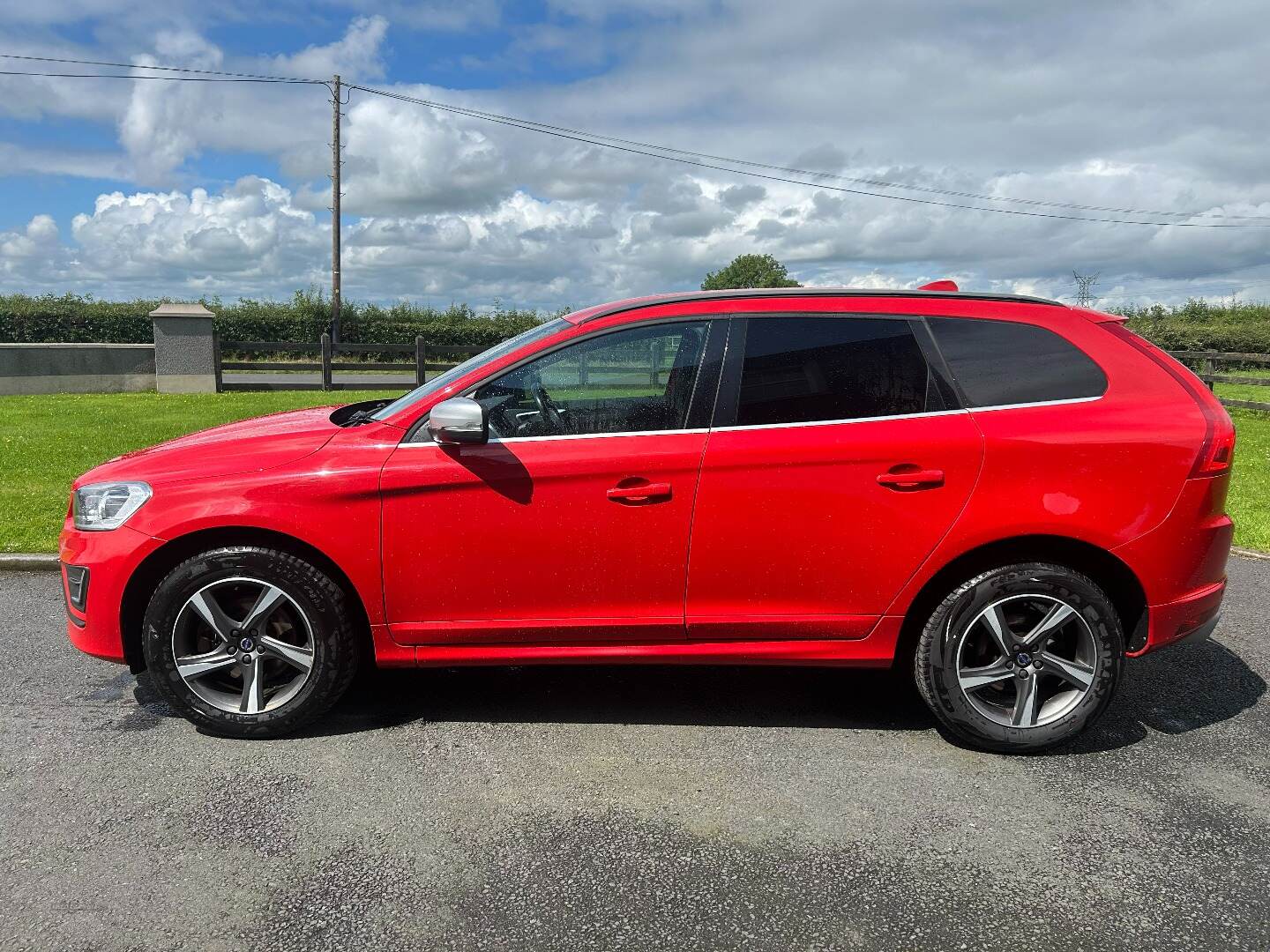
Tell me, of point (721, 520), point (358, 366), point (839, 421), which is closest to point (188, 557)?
point (721, 520)

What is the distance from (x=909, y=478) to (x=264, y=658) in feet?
8.46

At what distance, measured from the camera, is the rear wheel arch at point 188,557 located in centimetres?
348

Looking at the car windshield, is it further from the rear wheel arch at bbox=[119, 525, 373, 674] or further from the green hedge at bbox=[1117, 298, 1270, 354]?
the green hedge at bbox=[1117, 298, 1270, 354]

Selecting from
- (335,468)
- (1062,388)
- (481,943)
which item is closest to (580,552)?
(335,468)

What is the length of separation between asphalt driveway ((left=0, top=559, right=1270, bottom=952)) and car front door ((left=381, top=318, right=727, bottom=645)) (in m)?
→ 0.54

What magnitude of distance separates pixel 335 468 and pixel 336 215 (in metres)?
27.4

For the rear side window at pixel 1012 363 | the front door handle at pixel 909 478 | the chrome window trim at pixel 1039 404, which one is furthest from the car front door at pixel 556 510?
the chrome window trim at pixel 1039 404

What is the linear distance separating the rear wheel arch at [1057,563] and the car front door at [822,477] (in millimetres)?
198

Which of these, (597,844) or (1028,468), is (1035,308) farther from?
(597,844)

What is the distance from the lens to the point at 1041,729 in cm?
349

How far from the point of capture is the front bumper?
3.46 m

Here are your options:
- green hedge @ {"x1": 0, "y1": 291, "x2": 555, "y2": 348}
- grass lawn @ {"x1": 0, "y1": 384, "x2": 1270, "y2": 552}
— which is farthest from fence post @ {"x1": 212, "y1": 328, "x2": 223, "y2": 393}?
green hedge @ {"x1": 0, "y1": 291, "x2": 555, "y2": 348}

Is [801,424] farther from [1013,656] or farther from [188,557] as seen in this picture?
[188,557]

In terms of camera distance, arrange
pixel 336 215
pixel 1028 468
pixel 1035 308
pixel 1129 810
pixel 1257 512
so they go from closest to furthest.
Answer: pixel 1129 810
pixel 1028 468
pixel 1035 308
pixel 1257 512
pixel 336 215
